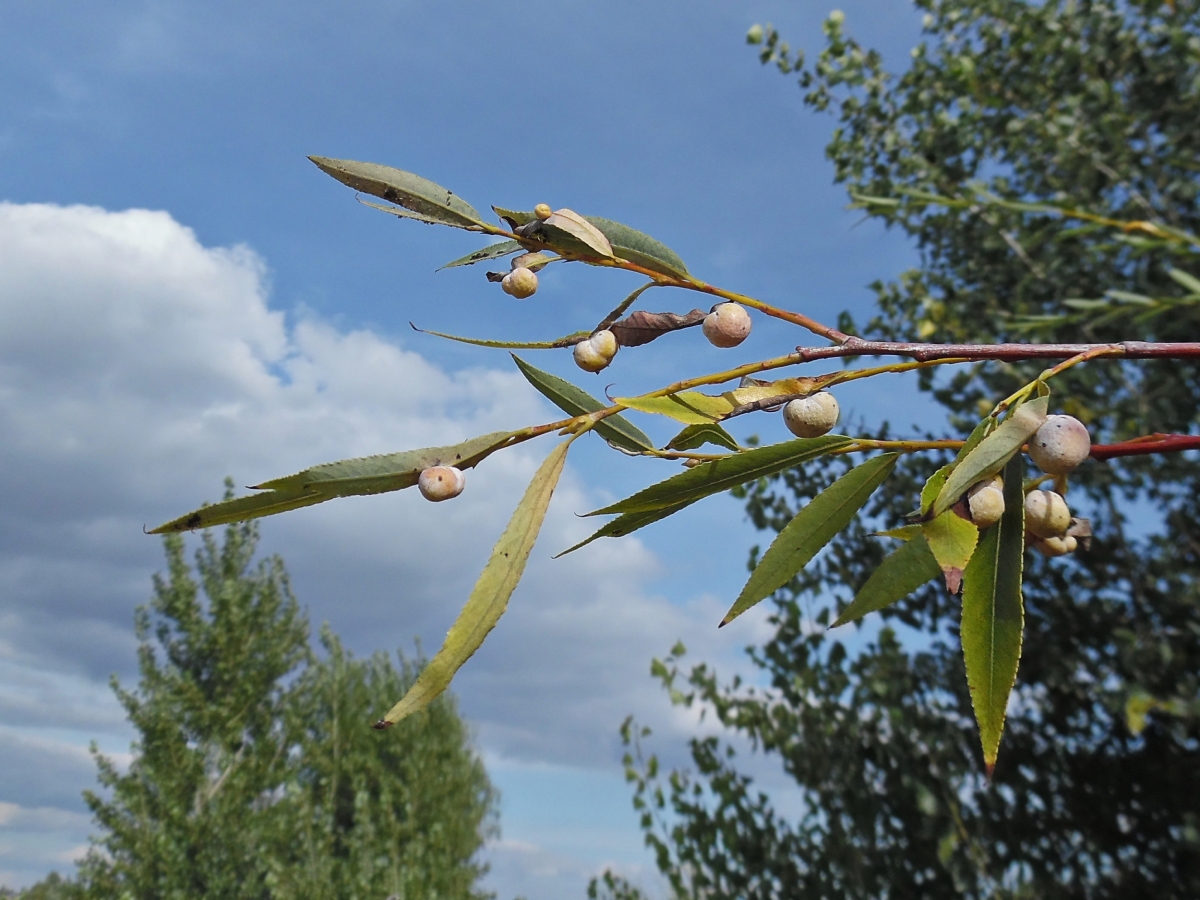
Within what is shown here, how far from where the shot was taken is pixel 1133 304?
184 centimetres

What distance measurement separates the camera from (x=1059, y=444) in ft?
1.52

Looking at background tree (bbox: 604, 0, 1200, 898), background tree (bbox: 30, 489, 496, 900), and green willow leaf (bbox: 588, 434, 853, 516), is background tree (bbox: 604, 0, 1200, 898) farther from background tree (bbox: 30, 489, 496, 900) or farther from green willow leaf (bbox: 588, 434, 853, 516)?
background tree (bbox: 30, 489, 496, 900)

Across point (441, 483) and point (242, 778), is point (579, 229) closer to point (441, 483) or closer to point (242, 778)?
point (441, 483)

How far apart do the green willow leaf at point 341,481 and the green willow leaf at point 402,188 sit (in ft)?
0.50

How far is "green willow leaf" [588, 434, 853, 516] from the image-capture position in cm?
51

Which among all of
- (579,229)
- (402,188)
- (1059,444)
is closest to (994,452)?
(1059,444)

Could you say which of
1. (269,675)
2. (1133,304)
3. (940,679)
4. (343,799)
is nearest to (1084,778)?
(940,679)

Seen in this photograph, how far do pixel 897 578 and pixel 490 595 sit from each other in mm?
283

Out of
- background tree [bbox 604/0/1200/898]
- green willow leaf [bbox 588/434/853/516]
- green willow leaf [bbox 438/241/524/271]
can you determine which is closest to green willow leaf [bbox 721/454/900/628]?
green willow leaf [bbox 588/434/853/516]

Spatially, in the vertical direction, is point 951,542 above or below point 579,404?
below

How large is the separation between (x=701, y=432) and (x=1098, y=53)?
8.62 ft

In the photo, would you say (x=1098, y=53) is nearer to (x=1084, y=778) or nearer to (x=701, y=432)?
(x=1084, y=778)

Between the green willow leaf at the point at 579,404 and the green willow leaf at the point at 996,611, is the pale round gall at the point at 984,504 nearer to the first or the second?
the green willow leaf at the point at 996,611

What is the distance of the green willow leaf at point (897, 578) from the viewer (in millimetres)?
590
